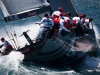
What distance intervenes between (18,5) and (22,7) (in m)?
0.24

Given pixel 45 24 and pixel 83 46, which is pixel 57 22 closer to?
pixel 45 24

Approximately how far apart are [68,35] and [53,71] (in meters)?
1.96

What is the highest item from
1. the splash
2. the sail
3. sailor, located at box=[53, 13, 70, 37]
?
the sail

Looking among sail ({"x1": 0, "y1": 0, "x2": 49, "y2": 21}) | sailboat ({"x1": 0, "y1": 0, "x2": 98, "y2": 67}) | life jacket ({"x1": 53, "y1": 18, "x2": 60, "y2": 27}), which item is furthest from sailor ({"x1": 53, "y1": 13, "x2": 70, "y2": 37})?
sail ({"x1": 0, "y1": 0, "x2": 49, "y2": 21})

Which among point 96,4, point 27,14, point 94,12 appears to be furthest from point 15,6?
point 96,4

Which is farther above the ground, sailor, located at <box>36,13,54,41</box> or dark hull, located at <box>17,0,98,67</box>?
sailor, located at <box>36,13,54,41</box>

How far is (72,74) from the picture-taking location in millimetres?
12984

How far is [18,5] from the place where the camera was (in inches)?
538

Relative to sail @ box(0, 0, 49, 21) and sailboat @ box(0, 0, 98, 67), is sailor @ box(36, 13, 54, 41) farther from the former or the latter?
sail @ box(0, 0, 49, 21)

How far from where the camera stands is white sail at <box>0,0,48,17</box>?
1333cm

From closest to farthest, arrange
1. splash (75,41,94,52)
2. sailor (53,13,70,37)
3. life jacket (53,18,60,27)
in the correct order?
sailor (53,13,70,37) < life jacket (53,18,60,27) < splash (75,41,94,52)

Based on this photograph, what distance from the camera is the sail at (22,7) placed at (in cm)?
1312

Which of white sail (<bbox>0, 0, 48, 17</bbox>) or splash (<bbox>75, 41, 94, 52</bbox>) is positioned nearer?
white sail (<bbox>0, 0, 48, 17</bbox>)

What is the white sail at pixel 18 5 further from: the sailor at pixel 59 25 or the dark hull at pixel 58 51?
the dark hull at pixel 58 51
